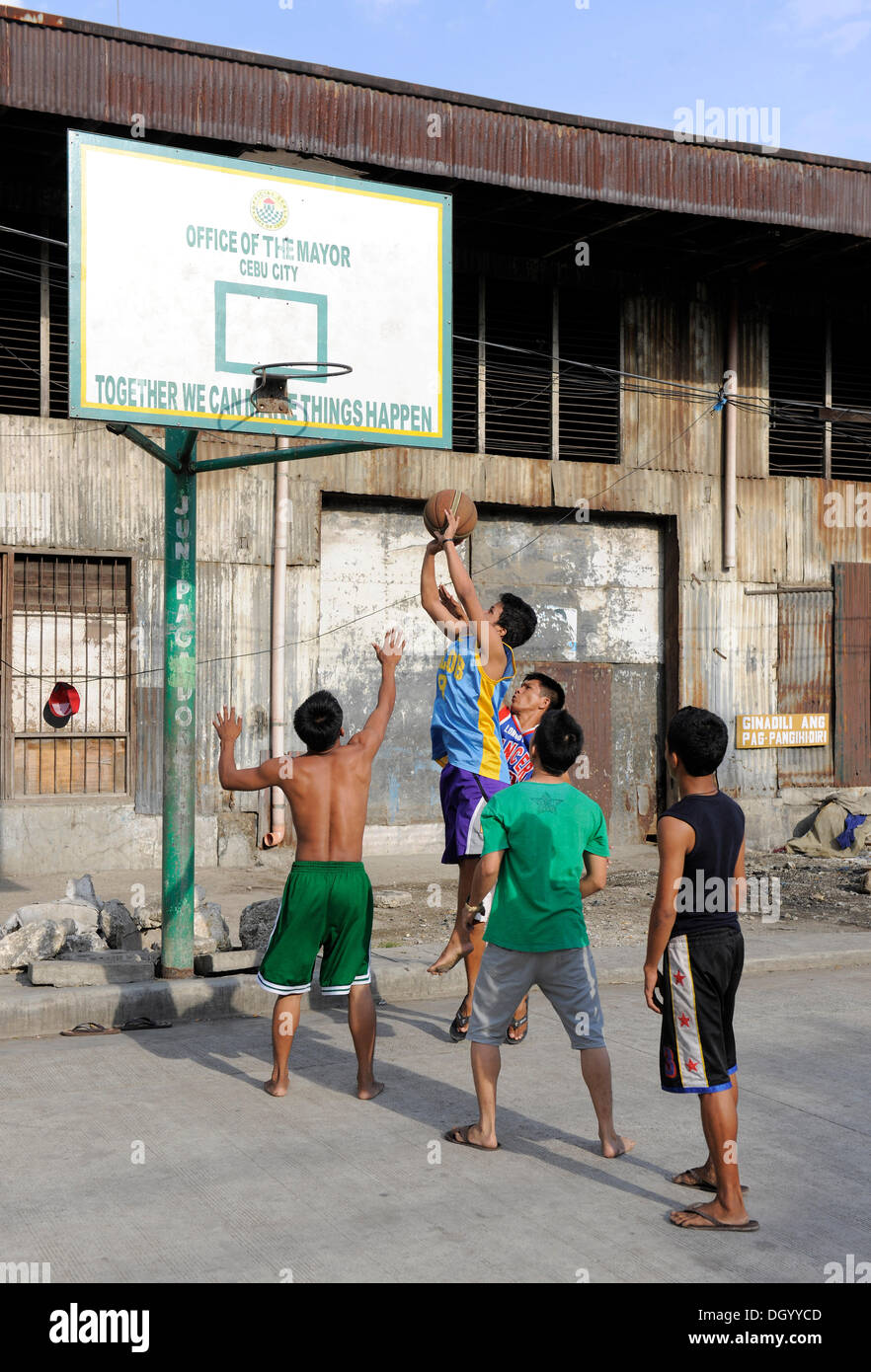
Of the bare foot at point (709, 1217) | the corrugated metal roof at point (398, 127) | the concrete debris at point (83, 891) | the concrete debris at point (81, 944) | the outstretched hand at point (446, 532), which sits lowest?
the bare foot at point (709, 1217)

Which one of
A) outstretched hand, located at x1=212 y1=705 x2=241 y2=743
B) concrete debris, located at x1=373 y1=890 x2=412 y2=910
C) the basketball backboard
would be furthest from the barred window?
outstretched hand, located at x1=212 y1=705 x2=241 y2=743

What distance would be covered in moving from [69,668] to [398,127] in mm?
6168

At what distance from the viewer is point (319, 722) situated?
593 centimetres

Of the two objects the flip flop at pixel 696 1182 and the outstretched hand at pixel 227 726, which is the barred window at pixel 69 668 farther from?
the flip flop at pixel 696 1182

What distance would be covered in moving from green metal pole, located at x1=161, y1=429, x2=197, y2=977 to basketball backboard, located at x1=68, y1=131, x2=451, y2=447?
1.59 ft

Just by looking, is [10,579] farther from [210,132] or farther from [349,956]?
[349,956]

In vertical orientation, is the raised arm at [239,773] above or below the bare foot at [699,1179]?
above

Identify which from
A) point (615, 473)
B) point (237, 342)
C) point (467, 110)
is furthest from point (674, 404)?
point (237, 342)

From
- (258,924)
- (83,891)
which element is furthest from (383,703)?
(83,891)

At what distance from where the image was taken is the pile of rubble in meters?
8.02

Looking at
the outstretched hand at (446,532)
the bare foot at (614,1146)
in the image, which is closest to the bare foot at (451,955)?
the bare foot at (614,1146)

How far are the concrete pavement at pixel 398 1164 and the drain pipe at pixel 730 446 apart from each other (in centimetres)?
952

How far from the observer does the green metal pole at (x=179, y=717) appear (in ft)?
24.9

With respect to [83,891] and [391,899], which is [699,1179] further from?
[391,899]
